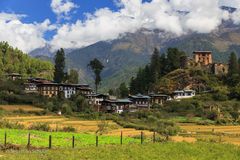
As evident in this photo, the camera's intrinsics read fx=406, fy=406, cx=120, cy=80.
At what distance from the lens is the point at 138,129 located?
2675 inches

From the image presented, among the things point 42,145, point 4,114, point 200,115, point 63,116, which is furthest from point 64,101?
point 42,145

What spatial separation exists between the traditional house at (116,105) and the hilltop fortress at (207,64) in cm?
3469

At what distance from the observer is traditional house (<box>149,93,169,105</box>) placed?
11701cm

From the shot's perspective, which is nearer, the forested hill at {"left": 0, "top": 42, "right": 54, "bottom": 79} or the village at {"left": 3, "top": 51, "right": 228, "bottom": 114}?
the village at {"left": 3, "top": 51, "right": 228, "bottom": 114}

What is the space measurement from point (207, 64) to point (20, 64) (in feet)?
230

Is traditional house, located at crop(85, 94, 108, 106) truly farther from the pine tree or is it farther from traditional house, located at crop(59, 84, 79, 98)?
the pine tree

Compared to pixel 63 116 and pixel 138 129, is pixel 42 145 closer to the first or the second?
pixel 138 129

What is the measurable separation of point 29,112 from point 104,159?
57191 millimetres

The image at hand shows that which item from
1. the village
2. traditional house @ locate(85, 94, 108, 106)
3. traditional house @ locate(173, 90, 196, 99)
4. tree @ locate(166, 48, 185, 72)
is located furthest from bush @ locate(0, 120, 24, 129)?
tree @ locate(166, 48, 185, 72)

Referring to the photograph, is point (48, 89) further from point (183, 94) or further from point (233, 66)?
point (233, 66)

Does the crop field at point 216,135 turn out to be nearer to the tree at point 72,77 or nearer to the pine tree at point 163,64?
the pine tree at point 163,64

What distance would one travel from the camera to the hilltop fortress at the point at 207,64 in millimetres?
131225

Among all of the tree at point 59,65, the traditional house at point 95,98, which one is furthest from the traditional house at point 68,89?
the tree at point 59,65

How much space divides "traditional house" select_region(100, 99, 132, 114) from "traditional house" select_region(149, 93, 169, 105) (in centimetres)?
807
